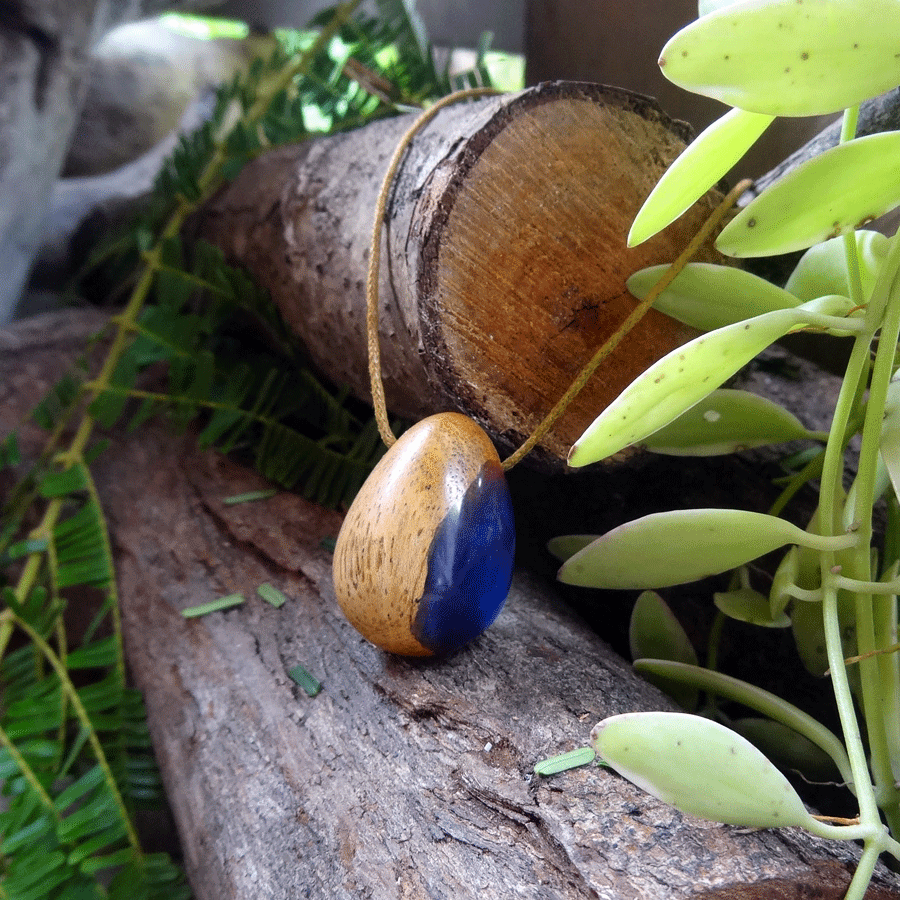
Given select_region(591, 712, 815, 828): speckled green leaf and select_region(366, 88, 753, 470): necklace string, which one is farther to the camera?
select_region(366, 88, 753, 470): necklace string

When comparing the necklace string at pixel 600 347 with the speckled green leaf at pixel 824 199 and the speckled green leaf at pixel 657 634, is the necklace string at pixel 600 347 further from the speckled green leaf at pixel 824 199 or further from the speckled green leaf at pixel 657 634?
the speckled green leaf at pixel 657 634

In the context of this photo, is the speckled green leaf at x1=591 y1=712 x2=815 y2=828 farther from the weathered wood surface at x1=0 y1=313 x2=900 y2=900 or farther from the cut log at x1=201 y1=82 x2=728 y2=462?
the cut log at x1=201 y1=82 x2=728 y2=462

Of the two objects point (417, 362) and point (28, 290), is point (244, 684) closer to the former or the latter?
point (417, 362)

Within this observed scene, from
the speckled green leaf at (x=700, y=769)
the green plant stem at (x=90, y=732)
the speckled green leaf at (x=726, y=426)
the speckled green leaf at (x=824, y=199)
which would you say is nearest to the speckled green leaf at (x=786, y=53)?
the speckled green leaf at (x=824, y=199)

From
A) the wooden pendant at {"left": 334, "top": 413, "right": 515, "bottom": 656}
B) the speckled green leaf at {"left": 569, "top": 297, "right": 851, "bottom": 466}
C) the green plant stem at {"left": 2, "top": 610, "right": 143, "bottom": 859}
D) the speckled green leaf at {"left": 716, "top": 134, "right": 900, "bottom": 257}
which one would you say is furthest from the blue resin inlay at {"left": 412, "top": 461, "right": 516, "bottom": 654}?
the green plant stem at {"left": 2, "top": 610, "right": 143, "bottom": 859}

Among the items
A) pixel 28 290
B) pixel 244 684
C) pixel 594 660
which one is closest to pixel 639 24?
pixel 594 660

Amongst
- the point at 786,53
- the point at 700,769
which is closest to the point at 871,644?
the point at 700,769
